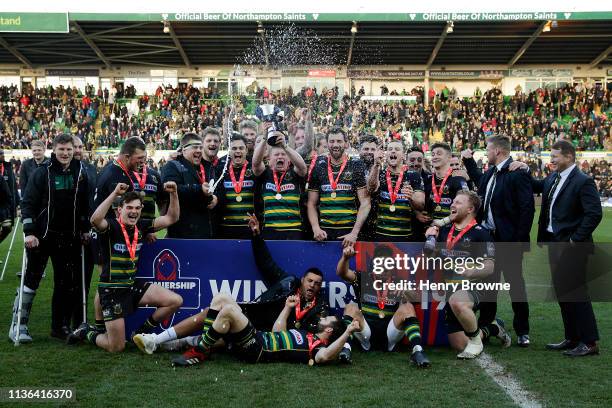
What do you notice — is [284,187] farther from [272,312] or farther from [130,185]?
[130,185]

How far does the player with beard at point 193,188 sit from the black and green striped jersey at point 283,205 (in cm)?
57

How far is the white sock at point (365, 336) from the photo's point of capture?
641 cm

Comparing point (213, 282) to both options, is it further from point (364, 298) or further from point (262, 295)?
point (364, 298)

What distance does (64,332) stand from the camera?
6875mm

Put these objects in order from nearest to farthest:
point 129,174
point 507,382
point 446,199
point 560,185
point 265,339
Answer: point 507,382
point 265,339
point 560,185
point 129,174
point 446,199

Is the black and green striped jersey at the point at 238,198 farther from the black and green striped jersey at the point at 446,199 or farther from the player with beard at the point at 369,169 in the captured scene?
the black and green striped jersey at the point at 446,199

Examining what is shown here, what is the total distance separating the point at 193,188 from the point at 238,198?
0.52 meters

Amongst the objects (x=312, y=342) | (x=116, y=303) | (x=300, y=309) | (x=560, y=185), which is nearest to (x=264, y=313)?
(x=300, y=309)

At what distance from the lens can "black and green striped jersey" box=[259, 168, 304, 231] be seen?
7102 millimetres

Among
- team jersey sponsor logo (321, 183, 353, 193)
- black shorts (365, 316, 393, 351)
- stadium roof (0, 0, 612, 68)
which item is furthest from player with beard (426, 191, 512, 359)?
stadium roof (0, 0, 612, 68)

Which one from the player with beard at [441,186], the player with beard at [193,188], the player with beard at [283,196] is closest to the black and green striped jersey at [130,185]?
the player with beard at [193,188]

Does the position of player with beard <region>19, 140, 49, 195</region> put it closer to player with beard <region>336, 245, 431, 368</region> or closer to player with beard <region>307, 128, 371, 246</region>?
player with beard <region>307, 128, 371, 246</region>

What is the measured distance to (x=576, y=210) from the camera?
659 cm

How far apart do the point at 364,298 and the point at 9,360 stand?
126 inches
